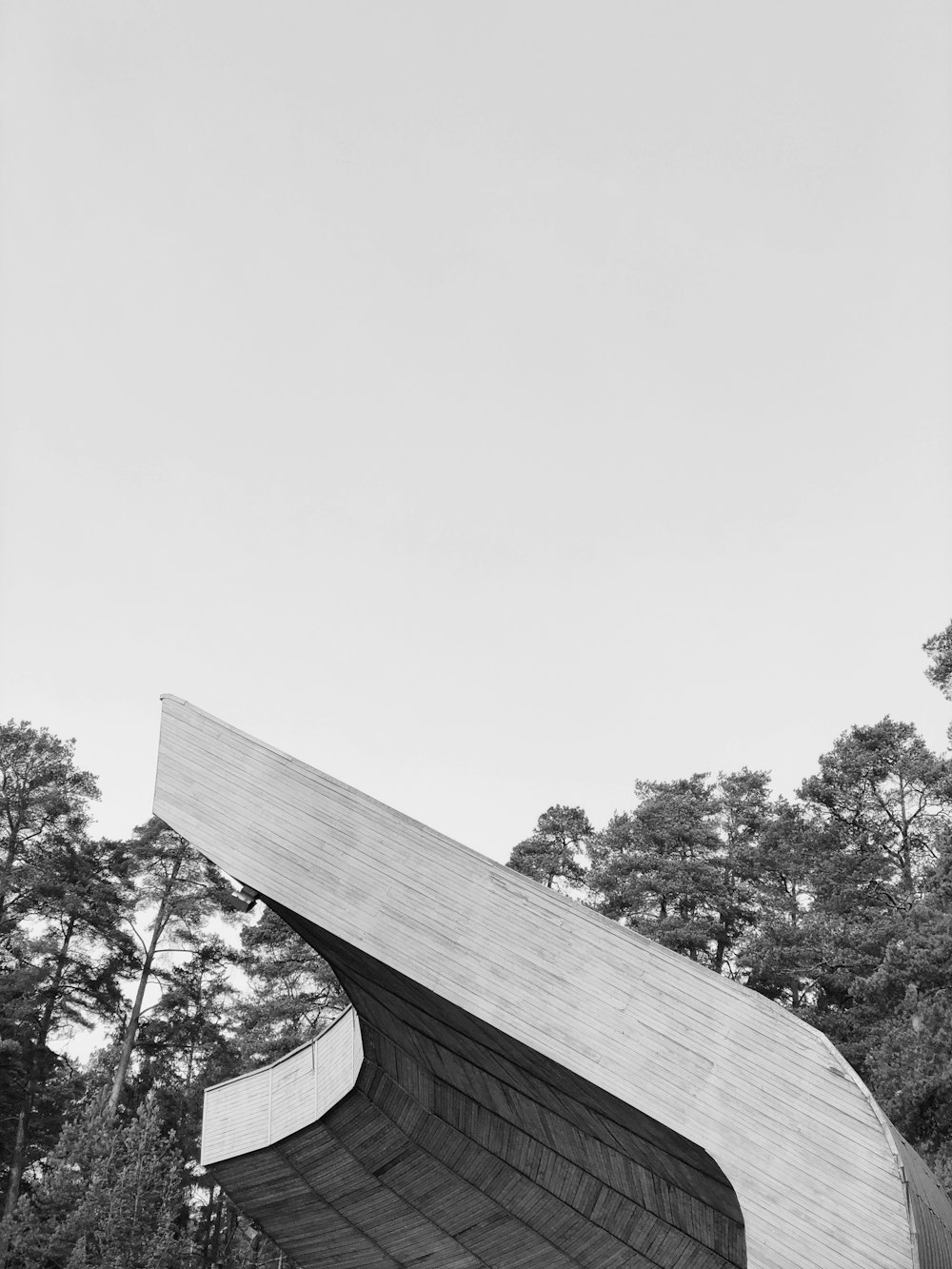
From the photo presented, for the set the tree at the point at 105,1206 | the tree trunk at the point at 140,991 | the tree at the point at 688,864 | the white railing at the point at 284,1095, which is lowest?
the tree at the point at 105,1206

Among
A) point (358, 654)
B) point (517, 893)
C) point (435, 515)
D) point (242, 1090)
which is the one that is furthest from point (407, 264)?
point (517, 893)

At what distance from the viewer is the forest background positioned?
2264 centimetres

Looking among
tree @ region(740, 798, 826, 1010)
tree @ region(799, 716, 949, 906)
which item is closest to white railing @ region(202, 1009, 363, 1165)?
tree @ region(740, 798, 826, 1010)

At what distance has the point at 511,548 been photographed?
96.3 feet

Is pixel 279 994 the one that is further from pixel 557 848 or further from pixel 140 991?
pixel 557 848

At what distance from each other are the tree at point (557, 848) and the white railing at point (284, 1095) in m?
18.7

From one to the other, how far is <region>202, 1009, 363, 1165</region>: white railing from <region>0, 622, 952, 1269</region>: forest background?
38.2 ft

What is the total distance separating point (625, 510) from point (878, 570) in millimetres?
6702

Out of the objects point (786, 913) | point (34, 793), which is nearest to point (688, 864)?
point (786, 913)

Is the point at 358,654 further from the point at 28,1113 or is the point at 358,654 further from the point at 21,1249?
the point at 21,1249

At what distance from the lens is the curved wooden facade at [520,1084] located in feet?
14.2

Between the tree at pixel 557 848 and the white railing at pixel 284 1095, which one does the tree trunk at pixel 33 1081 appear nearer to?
the tree at pixel 557 848

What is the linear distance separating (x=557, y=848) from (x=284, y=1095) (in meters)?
20.1

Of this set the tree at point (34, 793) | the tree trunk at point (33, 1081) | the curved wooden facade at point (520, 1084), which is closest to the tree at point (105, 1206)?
the tree trunk at point (33, 1081)
